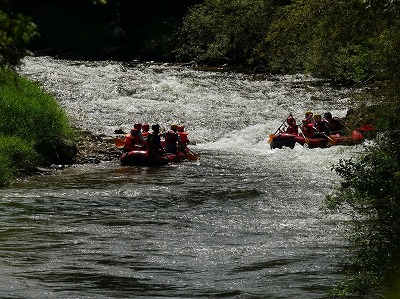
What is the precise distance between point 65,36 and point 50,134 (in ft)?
129

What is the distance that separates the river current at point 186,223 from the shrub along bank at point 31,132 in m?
0.53

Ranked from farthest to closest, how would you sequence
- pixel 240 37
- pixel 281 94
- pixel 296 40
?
pixel 240 37 → pixel 281 94 → pixel 296 40

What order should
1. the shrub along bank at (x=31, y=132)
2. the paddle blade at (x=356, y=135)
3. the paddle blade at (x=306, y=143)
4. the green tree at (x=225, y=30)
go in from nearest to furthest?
the paddle blade at (x=356, y=135)
the shrub along bank at (x=31, y=132)
the paddle blade at (x=306, y=143)
the green tree at (x=225, y=30)

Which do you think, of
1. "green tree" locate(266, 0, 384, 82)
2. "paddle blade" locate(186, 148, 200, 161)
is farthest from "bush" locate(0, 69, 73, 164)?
"green tree" locate(266, 0, 384, 82)

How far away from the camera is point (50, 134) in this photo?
697 inches

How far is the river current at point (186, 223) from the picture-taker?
31.2 ft

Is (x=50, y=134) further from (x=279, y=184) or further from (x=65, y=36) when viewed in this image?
(x=65, y=36)

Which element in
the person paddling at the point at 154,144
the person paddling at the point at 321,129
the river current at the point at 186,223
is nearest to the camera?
the river current at the point at 186,223

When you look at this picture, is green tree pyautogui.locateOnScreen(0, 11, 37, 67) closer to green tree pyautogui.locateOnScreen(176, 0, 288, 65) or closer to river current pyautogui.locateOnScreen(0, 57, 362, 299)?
river current pyautogui.locateOnScreen(0, 57, 362, 299)

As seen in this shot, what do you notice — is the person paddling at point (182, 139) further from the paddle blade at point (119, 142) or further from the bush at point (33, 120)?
the bush at point (33, 120)

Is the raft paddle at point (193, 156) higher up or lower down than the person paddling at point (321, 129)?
lower down

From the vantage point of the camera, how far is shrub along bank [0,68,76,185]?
53.7 ft

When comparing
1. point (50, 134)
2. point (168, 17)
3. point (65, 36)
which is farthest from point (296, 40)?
point (65, 36)

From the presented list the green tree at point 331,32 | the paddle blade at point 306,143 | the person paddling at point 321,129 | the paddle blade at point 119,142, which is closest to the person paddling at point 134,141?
the paddle blade at point 119,142
